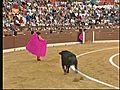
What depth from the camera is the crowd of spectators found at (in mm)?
22086

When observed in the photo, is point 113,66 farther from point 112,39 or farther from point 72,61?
point 112,39

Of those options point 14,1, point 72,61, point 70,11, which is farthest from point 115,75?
point 70,11

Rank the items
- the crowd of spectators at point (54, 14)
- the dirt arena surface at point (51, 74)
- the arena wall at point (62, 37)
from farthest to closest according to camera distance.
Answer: the crowd of spectators at point (54, 14), the arena wall at point (62, 37), the dirt arena surface at point (51, 74)

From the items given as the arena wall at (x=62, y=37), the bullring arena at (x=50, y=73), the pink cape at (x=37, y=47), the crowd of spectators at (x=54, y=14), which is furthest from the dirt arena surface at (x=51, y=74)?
the crowd of spectators at (x=54, y=14)

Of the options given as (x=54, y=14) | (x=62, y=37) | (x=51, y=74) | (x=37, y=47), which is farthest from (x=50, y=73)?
(x=54, y=14)

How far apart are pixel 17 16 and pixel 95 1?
1073cm

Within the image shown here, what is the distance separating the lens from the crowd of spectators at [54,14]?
22.1m

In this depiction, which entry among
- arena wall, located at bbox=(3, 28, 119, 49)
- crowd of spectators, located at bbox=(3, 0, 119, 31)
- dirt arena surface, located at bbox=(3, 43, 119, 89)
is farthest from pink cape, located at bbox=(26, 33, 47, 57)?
crowd of spectators, located at bbox=(3, 0, 119, 31)

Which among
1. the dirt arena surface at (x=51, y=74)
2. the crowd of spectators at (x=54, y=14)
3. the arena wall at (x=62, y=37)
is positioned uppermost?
the crowd of spectators at (x=54, y=14)

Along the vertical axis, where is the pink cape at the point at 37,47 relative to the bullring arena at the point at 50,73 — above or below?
above

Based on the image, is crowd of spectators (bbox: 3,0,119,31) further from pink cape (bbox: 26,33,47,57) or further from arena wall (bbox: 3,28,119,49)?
pink cape (bbox: 26,33,47,57)

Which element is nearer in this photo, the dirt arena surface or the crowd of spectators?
the dirt arena surface

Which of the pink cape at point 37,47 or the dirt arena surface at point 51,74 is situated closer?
the dirt arena surface at point 51,74

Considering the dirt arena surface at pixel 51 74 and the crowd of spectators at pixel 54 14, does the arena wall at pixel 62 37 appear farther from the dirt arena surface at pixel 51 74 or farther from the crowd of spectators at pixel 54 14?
the dirt arena surface at pixel 51 74
